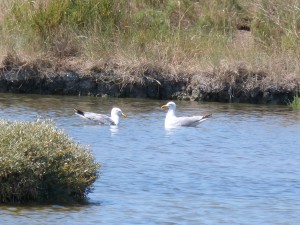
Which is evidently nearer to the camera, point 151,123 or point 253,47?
point 151,123

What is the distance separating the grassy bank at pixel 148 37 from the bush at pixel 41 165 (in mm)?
12136

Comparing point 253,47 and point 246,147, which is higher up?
point 253,47

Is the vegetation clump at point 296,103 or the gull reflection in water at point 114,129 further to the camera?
the vegetation clump at point 296,103

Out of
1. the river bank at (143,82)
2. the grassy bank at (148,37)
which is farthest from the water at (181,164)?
the grassy bank at (148,37)

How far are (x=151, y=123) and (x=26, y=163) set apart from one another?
906 centimetres

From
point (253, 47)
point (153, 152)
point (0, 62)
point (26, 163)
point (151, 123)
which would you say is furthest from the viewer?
point (253, 47)

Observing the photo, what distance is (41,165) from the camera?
36.6 ft

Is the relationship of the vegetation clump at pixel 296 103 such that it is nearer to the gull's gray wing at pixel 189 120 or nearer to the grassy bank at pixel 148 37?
the grassy bank at pixel 148 37

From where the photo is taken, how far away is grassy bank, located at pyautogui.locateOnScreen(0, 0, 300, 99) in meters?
24.0

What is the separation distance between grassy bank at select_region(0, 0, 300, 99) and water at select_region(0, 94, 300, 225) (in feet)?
4.29

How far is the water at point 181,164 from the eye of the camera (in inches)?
450

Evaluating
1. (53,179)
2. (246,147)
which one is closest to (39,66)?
(246,147)

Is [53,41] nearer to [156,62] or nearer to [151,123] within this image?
[156,62]

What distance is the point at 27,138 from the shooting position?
11234 mm
